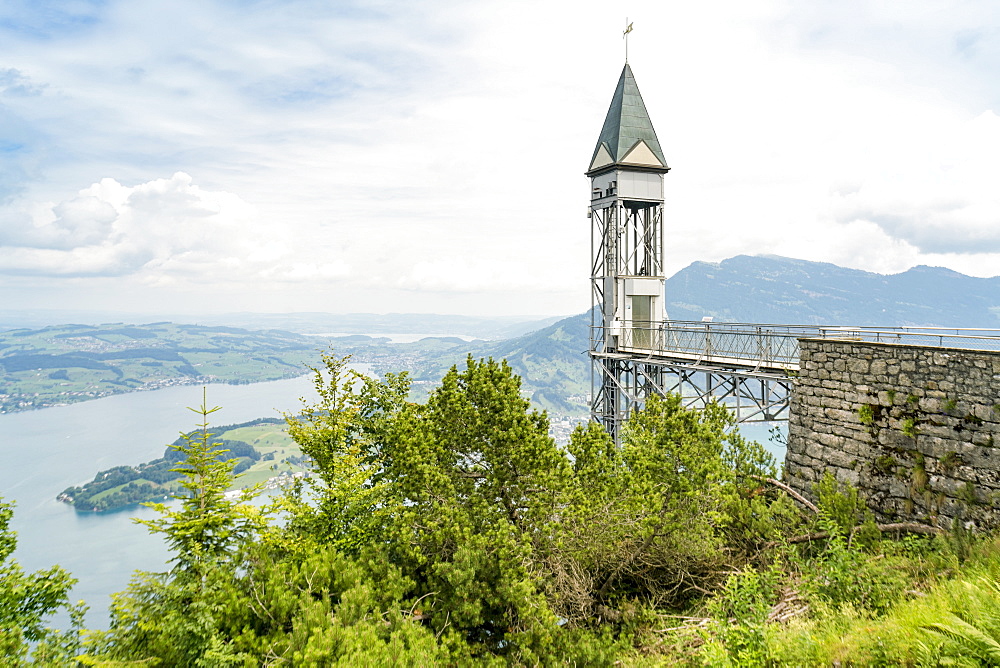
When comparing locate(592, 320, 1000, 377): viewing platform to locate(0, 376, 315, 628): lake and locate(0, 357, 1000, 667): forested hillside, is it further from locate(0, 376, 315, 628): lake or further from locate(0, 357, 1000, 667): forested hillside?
locate(0, 376, 315, 628): lake

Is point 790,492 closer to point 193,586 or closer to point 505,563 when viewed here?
point 505,563

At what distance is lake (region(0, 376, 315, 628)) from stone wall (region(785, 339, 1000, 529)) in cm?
1002

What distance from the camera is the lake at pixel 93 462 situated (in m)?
51.3

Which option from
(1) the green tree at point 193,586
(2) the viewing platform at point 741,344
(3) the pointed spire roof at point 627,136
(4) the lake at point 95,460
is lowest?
(4) the lake at point 95,460

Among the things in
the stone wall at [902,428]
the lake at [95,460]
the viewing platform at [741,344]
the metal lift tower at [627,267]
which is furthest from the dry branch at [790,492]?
the metal lift tower at [627,267]

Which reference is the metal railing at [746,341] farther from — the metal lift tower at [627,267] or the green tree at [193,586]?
the green tree at [193,586]

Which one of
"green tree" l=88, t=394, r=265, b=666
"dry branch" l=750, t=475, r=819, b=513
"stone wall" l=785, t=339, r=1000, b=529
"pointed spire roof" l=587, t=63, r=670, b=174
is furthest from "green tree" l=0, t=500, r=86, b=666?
"pointed spire roof" l=587, t=63, r=670, b=174

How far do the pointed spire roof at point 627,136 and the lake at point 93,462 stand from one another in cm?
1583

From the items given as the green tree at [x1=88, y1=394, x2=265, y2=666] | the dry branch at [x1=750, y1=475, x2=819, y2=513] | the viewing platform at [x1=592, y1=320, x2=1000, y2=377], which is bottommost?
the dry branch at [x1=750, y1=475, x2=819, y2=513]

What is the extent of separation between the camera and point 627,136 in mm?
22062

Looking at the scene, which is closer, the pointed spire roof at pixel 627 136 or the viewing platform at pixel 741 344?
the viewing platform at pixel 741 344

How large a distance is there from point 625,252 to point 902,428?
1453cm

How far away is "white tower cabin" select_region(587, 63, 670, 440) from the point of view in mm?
21922

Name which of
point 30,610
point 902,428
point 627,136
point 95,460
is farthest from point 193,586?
point 95,460
